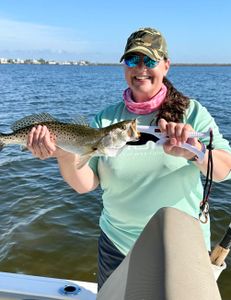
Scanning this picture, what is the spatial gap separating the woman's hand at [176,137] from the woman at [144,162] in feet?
0.29

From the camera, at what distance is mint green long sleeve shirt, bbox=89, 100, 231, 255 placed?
333 centimetres

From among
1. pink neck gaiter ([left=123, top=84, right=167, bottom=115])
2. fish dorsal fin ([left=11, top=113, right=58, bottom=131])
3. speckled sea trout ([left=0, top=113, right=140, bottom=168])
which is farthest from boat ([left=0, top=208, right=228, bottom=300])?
fish dorsal fin ([left=11, top=113, right=58, bottom=131])

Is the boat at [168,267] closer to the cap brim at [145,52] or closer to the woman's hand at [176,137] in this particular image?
the woman's hand at [176,137]

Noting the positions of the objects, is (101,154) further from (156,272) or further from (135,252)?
(156,272)

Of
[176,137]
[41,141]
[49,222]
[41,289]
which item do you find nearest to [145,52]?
[176,137]

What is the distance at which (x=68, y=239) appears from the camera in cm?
861

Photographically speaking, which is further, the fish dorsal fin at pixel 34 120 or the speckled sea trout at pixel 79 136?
the fish dorsal fin at pixel 34 120

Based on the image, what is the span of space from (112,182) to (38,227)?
19.5 ft

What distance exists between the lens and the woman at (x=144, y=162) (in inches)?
131

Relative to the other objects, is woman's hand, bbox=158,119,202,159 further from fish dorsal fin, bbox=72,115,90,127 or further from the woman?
fish dorsal fin, bbox=72,115,90,127

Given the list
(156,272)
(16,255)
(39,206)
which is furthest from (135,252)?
(39,206)

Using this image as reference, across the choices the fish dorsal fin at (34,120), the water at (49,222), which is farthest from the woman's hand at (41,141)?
the water at (49,222)

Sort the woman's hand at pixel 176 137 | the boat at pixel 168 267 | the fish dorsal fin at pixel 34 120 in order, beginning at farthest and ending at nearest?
the fish dorsal fin at pixel 34 120 → the woman's hand at pixel 176 137 → the boat at pixel 168 267

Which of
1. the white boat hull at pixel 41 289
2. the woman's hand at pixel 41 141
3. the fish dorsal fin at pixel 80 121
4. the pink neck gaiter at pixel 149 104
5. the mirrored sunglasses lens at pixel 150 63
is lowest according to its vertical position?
the white boat hull at pixel 41 289
